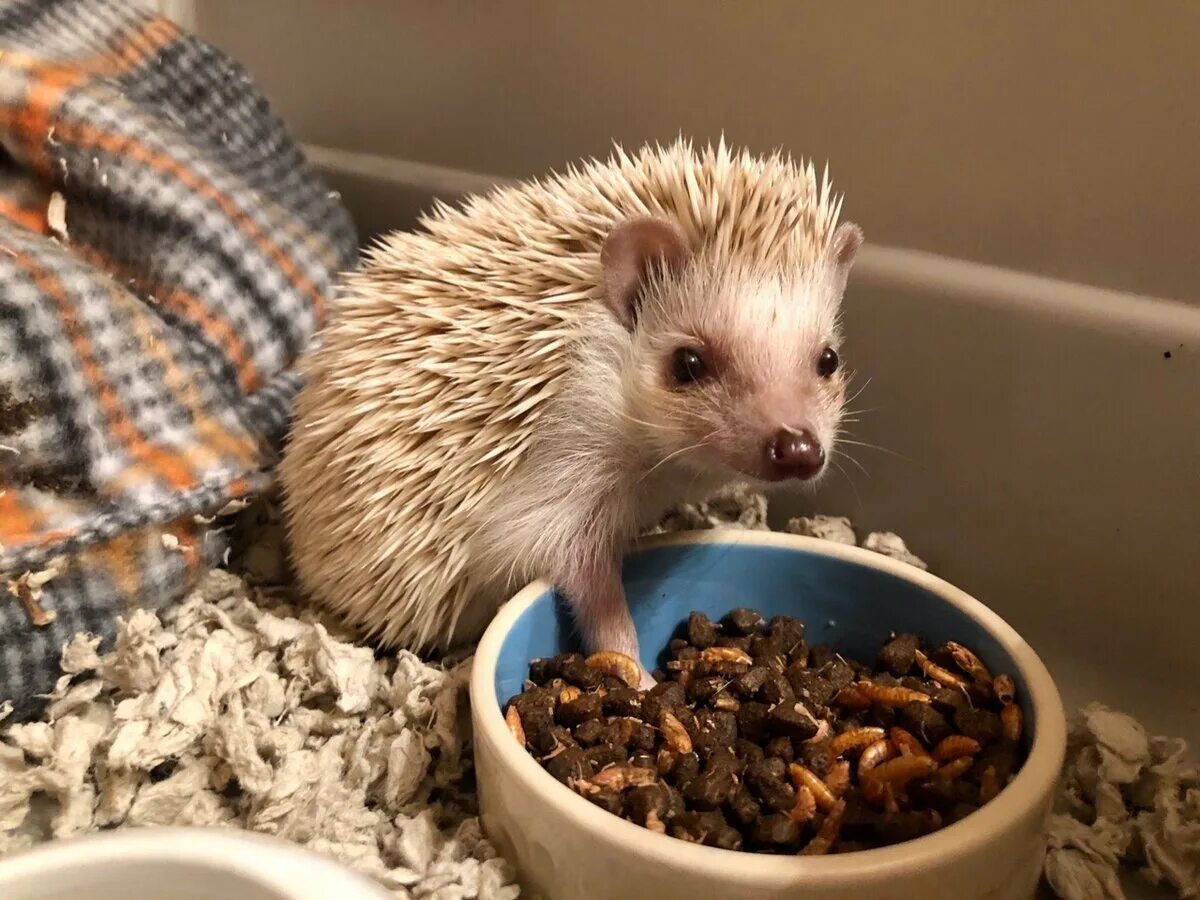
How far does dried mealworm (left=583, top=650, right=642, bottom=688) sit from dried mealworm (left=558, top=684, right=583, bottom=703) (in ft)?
0.14

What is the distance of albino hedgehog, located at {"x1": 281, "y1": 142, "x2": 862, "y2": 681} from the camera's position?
1150 millimetres

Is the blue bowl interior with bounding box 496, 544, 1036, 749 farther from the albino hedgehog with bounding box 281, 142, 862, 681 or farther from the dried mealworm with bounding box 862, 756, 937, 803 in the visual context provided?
the dried mealworm with bounding box 862, 756, 937, 803

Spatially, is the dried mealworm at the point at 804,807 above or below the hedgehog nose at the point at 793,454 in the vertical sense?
below

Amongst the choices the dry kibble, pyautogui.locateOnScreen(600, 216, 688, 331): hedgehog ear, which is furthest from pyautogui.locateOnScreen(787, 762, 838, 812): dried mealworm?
pyautogui.locateOnScreen(600, 216, 688, 331): hedgehog ear

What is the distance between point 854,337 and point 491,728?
83cm

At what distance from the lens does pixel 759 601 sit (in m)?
1.32

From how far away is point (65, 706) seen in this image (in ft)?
4.14

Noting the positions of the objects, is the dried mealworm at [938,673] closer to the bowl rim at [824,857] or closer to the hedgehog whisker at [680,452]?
the bowl rim at [824,857]

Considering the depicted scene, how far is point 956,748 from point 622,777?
33 cm

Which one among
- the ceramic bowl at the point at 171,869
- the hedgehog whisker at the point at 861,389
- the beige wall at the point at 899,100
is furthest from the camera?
the hedgehog whisker at the point at 861,389

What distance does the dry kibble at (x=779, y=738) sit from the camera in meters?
0.97

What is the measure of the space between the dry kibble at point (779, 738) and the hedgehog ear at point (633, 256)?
400 mm

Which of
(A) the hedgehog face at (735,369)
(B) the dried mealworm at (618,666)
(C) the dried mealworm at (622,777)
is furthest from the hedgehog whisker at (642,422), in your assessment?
(C) the dried mealworm at (622,777)

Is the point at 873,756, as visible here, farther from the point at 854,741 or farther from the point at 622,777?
the point at 622,777
